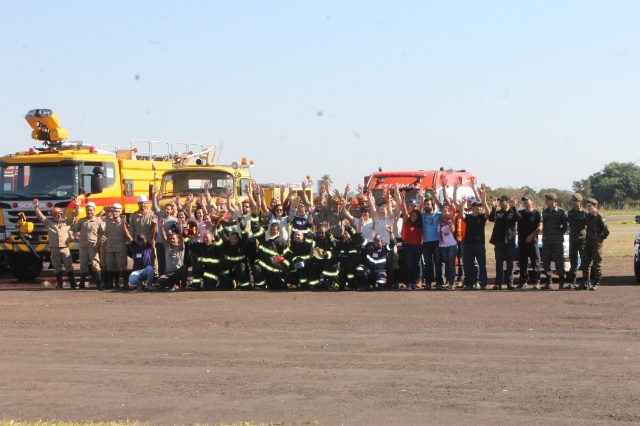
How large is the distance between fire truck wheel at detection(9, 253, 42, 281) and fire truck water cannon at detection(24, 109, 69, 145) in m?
2.77

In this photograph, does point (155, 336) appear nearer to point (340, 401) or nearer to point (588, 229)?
point (340, 401)

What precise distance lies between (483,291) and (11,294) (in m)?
9.26

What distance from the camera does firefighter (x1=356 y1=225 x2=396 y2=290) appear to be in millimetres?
19359

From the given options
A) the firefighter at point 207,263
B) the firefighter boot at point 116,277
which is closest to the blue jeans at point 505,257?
the firefighter at point 207,263

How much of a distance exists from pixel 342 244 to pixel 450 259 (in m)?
2.14

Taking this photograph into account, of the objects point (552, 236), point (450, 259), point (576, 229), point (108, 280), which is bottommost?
point (108, 280)

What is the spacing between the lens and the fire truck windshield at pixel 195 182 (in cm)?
2353

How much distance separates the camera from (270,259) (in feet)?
64.6

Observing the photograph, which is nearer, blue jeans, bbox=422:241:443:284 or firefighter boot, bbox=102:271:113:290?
blue jeans, bbox=422:241:443:284

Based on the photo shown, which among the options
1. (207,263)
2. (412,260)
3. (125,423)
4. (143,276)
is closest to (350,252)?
(412,260)

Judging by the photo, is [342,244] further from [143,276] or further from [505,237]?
[143,276]

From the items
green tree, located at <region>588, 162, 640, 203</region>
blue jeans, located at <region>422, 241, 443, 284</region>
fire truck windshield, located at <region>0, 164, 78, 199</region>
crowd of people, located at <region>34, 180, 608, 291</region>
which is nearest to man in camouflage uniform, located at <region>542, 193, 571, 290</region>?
crowd of people, located at <region>34, 180, 608, 291</region>

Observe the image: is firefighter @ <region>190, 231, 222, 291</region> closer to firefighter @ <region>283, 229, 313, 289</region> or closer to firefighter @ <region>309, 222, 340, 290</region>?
firefighter @ <region>283, 229, 313, 289</region>

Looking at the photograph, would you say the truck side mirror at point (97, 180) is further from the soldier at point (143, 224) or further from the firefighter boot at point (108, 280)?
the firefighter boot at point (108, 280)
